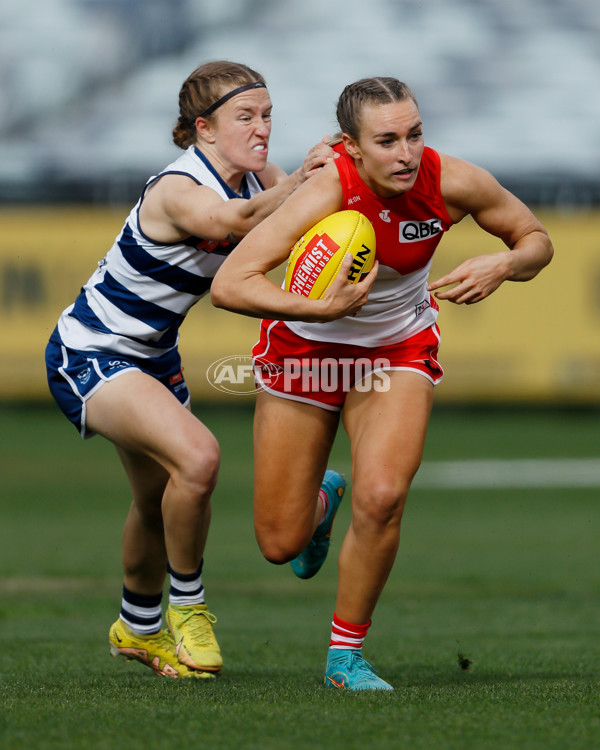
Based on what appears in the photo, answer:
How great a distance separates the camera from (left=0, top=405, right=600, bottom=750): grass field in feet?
10.9

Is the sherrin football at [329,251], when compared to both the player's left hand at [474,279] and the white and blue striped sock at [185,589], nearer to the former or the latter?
the player's left hand at [474,279]

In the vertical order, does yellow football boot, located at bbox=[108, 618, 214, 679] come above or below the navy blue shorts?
below

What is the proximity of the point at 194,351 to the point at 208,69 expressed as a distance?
12390mm

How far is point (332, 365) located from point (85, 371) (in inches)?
37.8

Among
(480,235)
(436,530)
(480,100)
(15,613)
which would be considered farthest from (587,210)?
(15,613)

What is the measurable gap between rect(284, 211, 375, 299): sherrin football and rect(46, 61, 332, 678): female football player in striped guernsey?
0.27 meters

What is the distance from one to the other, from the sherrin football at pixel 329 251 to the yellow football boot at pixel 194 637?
134 cm

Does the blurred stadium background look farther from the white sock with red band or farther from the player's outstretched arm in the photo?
the white sock with red band

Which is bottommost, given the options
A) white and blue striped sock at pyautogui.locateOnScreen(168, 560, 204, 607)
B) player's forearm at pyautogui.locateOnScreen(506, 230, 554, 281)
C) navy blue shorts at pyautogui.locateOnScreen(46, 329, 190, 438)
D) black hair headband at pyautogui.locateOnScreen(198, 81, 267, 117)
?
white and blue striped sock at pyautogui.locateOnScreen(168, 560, 204, 607)

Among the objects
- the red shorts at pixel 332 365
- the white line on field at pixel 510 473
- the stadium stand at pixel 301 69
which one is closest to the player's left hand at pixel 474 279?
the red shorts at pixel 332 365

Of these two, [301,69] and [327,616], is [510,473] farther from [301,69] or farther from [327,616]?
[301,69]

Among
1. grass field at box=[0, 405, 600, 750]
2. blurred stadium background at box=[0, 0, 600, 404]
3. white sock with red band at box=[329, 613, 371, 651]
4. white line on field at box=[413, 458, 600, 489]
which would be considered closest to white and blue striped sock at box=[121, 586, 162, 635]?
grass field at box=[0, 405, 600, 750]

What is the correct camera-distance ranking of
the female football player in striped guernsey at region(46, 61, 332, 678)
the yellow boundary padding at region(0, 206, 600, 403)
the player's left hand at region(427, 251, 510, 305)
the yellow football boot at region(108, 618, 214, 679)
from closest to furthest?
the player's left hand at region(427, 251, 510, 305) → the female football player in striped guernsey at region(46, 61, 332, 678) → the yellow football boot at region(108, 618, 214, 679) → the yellow boundary padding at region(0, 206, 600, 403)

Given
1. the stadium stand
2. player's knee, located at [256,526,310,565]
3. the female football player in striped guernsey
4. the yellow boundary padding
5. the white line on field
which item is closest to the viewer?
the female football player in striped guernsey
